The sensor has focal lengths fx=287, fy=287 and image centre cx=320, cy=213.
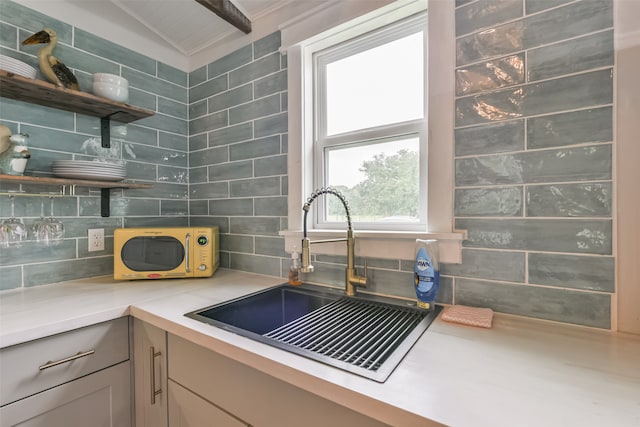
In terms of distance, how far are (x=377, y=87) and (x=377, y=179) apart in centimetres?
43

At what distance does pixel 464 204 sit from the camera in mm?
1029

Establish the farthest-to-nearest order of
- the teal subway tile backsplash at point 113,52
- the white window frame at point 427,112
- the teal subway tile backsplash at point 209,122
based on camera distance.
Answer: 1. the teal subway tile backsplash at point 209,122
2. the teal subway tile backsplash at point 113,52
3. the white window frame at point 427,112

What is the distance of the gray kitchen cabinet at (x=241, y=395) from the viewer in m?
0.64

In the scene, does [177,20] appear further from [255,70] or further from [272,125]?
[272,125]

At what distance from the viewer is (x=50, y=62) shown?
127 centimetres

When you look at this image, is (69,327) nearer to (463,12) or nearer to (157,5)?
(157,5)

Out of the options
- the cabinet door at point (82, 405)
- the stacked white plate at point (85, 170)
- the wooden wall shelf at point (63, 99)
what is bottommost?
the cabinet door at point (82, 405)

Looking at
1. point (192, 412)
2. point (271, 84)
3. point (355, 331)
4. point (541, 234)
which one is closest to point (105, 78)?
point (271, 84)

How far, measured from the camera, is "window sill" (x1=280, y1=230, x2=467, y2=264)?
1.03 meters

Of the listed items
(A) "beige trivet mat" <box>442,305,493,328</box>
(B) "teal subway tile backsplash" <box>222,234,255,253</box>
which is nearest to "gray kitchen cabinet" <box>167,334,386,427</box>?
(A) "beige trivet mat" <box>442,305,493,328</box>

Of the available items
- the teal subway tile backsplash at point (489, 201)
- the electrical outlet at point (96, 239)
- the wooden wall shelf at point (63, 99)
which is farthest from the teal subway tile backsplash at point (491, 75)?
the electrical outlet at point (96, 239)

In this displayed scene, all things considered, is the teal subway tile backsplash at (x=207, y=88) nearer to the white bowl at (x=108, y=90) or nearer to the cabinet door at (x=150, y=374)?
the white bowl at (x=108, y=90)

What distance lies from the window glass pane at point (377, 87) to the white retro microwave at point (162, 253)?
0.88 metres

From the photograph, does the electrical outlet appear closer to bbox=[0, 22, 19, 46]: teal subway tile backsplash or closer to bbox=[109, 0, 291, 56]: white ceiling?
bbox=[0, 22, 19, 46]: teal subway tile backsplash
